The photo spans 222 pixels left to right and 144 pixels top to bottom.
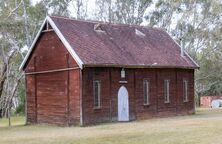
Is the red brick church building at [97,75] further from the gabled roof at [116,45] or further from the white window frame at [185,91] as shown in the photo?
the white window frame at [185,91]

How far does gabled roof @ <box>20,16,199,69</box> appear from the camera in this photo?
31.6 m

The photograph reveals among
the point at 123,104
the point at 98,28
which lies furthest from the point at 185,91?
the point at 98,28

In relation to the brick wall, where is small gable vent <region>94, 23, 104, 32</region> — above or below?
above

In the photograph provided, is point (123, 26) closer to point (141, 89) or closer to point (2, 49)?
point (141, 89)

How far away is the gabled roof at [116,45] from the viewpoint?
104ft

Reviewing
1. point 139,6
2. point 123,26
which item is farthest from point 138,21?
point 123,26

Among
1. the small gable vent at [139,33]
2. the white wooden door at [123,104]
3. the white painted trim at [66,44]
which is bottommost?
the white wooden door at [123,104]

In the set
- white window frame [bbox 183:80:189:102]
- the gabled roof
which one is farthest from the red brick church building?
→ white window frame [bbox 183:80:189:102]

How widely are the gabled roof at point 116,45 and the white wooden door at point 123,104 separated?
1.89 m

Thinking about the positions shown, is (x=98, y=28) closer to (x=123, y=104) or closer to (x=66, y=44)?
(x=66, y=44)

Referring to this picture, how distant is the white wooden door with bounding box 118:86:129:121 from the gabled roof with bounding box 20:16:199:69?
1886 mm

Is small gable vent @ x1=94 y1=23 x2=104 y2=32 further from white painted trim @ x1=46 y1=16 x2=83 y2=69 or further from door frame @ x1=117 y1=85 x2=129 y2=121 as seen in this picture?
door frame @ x1=117 y1=85 x2=129 y2=121

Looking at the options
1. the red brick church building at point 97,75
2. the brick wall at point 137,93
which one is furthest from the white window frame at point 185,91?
the red brick church building at point 97,75

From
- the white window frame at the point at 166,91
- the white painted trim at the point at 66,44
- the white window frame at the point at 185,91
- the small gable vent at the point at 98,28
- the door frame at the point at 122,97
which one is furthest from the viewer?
the white window frame at the point at 185,91
